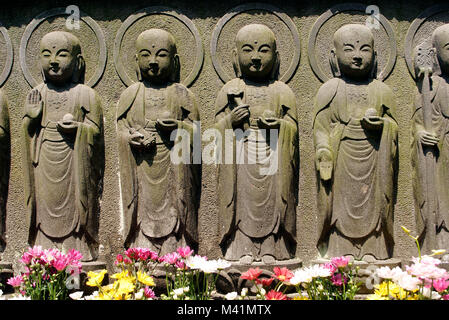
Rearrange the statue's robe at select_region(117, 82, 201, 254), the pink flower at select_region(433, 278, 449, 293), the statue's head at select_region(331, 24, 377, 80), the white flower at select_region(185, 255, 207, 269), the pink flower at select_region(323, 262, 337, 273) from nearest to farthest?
the pink flower at select_region(433, 278, 449, 293) < the pink flower at select_region(323, 262, 337, 273) < the white flower at select_region(185, 255, 207, 269) < the statue's robe at select_region(117, 82, 201, 254) < the statue's head at select_region(331, 24, 377, 80)

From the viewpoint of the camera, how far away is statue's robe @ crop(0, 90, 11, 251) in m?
6.91

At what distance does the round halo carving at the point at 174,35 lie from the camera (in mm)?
7008

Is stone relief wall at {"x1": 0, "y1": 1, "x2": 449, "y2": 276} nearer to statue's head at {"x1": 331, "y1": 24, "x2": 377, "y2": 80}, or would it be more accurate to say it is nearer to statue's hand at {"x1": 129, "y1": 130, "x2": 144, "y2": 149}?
statue's head at {"x1": 331, "y1": 24, "x2": 377, "y2": 80}

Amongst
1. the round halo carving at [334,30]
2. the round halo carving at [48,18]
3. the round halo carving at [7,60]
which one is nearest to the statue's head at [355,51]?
the round halo carving at [334,30]

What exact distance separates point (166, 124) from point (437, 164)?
293 cm

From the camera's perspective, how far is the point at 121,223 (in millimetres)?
6824

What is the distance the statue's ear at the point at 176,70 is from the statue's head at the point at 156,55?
0.02 metres

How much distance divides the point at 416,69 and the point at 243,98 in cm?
196

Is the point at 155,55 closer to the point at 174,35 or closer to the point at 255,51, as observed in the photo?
the point at 174,35

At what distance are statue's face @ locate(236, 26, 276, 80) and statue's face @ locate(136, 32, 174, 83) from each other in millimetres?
804

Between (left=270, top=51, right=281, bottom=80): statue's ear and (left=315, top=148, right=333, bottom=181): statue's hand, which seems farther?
(left=270, top=51, right=281, bottom=80): statue's ear

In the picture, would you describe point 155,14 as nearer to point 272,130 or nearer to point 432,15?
point 272,130

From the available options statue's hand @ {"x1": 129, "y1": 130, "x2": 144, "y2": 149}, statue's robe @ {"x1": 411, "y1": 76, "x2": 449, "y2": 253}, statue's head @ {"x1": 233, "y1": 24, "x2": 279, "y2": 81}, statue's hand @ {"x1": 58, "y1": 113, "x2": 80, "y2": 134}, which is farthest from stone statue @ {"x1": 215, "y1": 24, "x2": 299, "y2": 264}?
statue's hand @ {"x1": 58, "y1": 113, "x2": 80, "y2": 134}

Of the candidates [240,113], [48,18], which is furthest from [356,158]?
[48,18]
